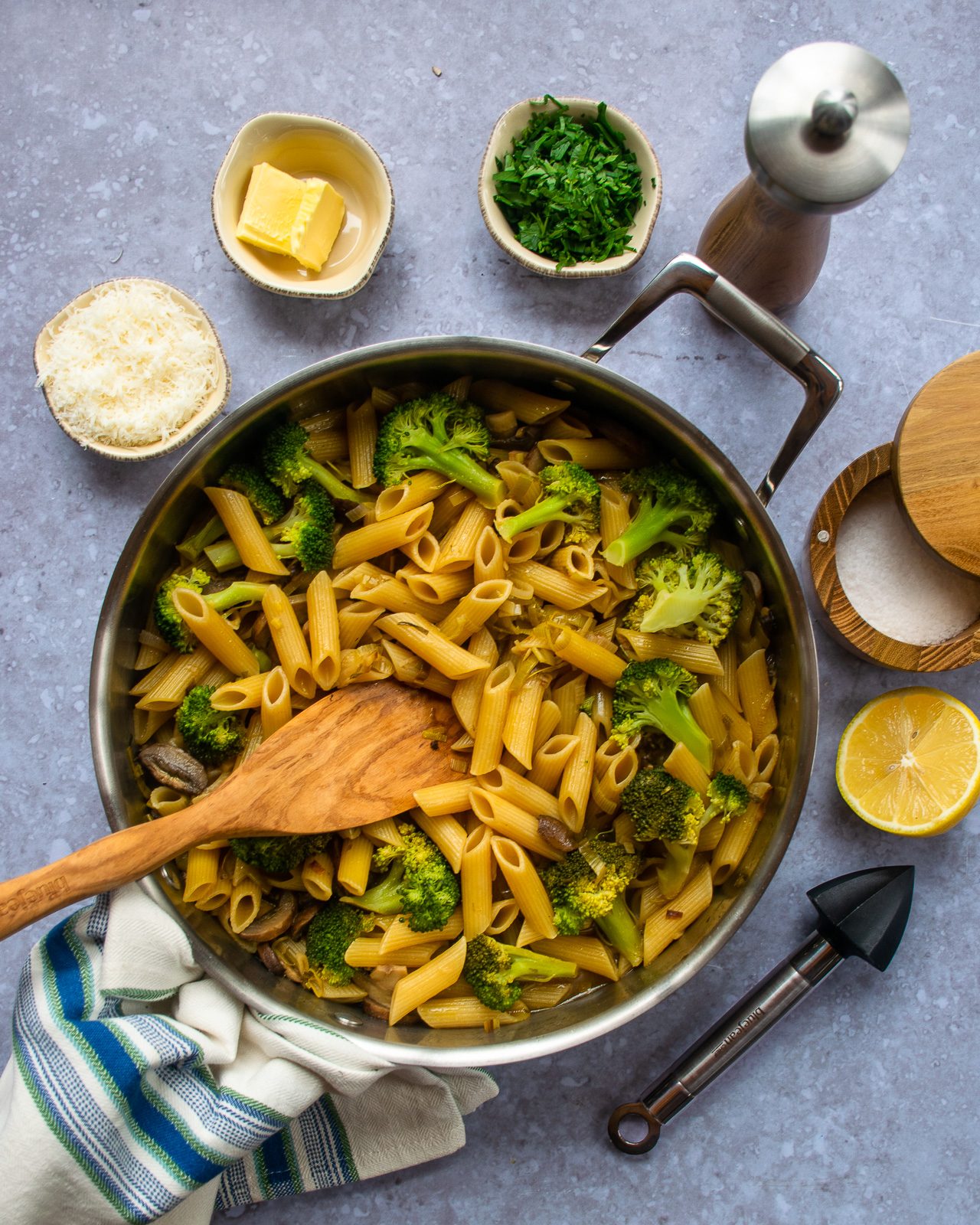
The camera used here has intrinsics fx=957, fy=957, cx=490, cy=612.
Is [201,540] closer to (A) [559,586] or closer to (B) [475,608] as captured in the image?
(B) [475,608]

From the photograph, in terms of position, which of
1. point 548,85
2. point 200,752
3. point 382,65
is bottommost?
point 200,752

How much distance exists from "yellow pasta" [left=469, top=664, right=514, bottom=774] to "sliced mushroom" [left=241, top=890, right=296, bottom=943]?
533 mm

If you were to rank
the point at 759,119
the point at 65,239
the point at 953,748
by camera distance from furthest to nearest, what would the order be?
the point at 65,239, the point at 953,748, the point at 759,119

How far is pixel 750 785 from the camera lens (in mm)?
2191

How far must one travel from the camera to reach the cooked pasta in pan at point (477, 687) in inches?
83.6

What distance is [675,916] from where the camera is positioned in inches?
85.2

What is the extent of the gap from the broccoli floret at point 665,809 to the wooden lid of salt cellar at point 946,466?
2.71 feet

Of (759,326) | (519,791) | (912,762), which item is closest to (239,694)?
(519,791)

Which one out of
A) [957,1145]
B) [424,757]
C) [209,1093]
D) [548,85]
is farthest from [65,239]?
[957,1145]

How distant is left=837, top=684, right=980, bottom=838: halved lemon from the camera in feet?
7.61

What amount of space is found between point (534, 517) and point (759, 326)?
0.62 m

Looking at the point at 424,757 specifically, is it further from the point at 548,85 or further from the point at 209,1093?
the point at 548,85

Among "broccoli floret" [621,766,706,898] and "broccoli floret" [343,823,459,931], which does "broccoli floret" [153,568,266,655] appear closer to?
"broccoli floret" [343,823,459,931]

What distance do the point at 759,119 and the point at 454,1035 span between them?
6.71ft
